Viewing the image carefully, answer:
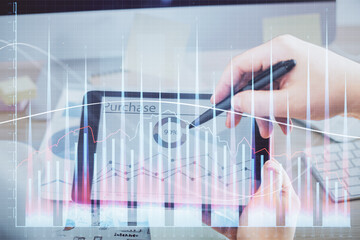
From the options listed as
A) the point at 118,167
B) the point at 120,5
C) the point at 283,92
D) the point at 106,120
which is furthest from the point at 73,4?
the point at 283,92

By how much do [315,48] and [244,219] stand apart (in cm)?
38

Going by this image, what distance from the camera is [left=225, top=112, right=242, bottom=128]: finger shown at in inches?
26.0

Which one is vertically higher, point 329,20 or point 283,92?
point 329,20

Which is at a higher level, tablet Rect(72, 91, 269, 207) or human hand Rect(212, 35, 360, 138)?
human hand Rect(212, 35, 360, 138)

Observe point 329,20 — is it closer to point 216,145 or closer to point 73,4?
point 216,145

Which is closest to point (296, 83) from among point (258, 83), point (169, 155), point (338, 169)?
point (258, 83)

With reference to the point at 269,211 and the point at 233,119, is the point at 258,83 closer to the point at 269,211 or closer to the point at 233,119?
the point at 233,119

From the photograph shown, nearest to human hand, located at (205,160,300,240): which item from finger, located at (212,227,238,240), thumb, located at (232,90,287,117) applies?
finger, located at (212,227,238,240)

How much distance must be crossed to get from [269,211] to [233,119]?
0.21 metres

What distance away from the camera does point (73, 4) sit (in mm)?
683

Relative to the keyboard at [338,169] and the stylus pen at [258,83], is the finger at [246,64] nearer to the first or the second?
the stylus pen at [258,83]

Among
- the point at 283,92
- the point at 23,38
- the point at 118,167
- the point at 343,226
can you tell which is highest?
the point at 23,38
